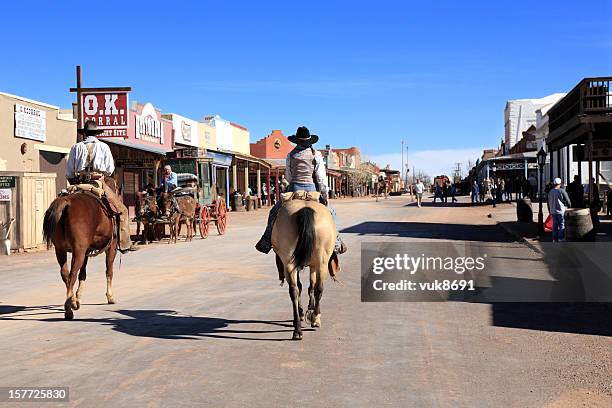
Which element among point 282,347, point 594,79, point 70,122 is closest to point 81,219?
point 282,347

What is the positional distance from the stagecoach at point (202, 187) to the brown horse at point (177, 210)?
3.02 feet

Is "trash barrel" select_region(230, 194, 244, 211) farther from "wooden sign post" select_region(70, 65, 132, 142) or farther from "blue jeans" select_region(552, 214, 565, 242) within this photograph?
"blue jeans" select_region(552, 214, 565, 242)

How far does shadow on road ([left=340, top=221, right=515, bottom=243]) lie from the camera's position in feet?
67.8

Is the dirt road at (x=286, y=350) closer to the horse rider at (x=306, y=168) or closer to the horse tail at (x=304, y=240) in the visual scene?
the horse tail at (x=304, y=240)

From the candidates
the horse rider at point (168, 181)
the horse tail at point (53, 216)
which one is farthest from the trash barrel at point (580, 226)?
the horse tail at point (53, 216)

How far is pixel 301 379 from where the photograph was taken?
5680 millimetres

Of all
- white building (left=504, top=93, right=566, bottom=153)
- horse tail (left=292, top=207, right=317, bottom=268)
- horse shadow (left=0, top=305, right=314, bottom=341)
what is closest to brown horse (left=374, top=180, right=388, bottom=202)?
white building (left=504, top=93, right=566, bottom=153)

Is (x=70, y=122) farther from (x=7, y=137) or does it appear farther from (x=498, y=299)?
(x=498, y=299)

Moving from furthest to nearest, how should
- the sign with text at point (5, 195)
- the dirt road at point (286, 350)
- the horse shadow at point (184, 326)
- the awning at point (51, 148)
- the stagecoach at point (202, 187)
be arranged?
the awning at point (51, 148) → the stagecoach at point (202, 187) → the sign with text at point (5, 195) → the horse shadow at point (184, 326) → the dirt road at point (286, 350)

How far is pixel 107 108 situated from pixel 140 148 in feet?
7.14

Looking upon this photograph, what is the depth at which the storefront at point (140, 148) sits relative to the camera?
92.1 feet

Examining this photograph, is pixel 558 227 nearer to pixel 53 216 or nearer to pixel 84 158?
pixel 84 158

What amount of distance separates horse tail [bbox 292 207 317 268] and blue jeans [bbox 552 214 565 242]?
11.2 m

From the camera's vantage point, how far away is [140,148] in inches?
1089
